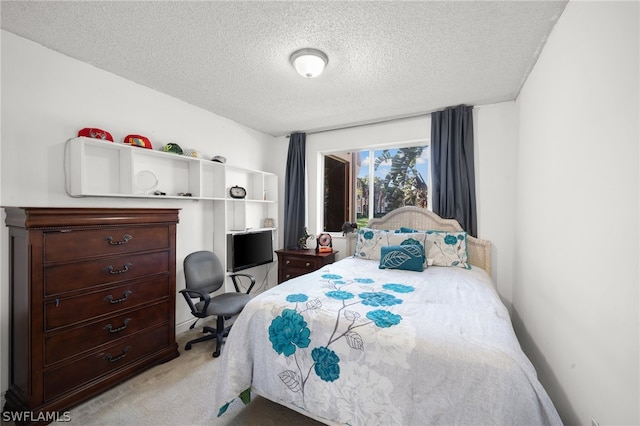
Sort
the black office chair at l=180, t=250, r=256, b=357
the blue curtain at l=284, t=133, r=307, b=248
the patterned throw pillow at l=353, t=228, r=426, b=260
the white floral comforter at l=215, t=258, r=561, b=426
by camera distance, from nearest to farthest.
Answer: the white floral comforter at l=215, t=258, r=561, b=426
the black office chair at l=180, t=250, r=256, b=357
the patterned throw pillow at l=353, t=228, r=426, b=260
the blue curtain at l=284, t=133, r=307, b=248

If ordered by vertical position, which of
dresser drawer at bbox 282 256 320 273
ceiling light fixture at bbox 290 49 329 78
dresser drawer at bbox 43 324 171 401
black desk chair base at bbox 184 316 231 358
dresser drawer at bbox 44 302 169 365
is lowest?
black desk chair base at bbox 184 316 231 358

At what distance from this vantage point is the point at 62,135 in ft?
6.62

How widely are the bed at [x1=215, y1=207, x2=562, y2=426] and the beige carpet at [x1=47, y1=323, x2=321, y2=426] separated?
0.21 m

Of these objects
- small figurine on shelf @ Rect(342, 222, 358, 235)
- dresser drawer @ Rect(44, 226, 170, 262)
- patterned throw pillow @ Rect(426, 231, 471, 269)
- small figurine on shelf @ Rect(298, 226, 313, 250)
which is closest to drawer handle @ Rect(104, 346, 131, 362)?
dresser drawer @ Rect(44, 226, 170, 262)

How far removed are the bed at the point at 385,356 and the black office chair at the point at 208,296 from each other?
33.1 inches

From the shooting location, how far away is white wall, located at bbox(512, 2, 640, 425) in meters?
0.95

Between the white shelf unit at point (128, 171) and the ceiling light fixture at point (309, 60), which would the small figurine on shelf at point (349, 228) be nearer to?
the white shelf unit at point (128, 171)

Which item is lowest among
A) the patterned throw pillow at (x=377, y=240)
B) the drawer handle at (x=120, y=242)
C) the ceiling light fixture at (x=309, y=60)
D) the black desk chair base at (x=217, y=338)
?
the black desk chair base at (x=217, y=338)

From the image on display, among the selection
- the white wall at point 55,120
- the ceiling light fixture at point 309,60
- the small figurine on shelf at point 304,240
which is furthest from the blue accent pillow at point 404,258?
the white wall at point 55,120

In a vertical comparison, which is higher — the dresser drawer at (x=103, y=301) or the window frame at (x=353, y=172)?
the window frame at (x=353, y=172)

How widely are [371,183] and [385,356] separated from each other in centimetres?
275

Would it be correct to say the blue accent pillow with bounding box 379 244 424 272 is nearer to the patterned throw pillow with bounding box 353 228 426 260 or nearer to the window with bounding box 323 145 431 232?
A: the patterned throw pillow with bounding box 353 228 426 260

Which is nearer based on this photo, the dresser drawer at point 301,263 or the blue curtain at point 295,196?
the dresser drawer at point 301,263

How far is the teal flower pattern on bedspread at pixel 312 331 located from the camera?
1378mm
